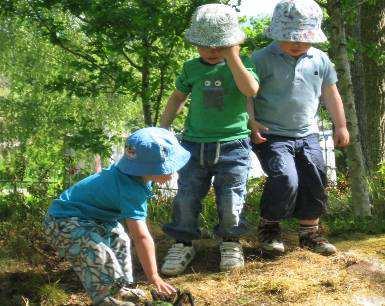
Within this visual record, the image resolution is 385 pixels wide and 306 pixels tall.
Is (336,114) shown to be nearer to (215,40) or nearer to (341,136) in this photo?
(341,136)

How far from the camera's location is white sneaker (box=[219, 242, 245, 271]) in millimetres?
3742

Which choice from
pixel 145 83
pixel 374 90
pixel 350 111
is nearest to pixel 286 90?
pixel 350 111

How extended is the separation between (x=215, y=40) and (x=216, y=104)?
45 cm

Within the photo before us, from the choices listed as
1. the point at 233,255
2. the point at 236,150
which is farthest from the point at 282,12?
the point at 233,255

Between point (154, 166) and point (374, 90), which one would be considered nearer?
point (154, 166)

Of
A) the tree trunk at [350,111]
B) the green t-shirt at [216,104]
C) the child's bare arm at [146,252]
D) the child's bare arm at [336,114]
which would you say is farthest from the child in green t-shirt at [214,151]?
the tree trunk at [350,111]

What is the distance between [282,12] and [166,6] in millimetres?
1291

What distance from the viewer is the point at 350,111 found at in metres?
4.78

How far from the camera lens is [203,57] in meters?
3.76

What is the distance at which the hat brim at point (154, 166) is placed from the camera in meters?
2.98

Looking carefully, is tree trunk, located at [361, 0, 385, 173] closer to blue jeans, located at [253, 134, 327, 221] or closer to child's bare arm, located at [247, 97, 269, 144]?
blue jeans, located at [253, 134, 327, 221]

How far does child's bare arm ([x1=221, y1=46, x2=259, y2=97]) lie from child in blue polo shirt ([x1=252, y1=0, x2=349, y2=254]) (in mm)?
359

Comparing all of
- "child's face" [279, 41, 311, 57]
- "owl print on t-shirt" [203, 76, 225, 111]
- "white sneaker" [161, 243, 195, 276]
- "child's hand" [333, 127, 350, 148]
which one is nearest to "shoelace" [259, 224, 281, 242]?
"white sneaker" [161, 243, 195, 276]

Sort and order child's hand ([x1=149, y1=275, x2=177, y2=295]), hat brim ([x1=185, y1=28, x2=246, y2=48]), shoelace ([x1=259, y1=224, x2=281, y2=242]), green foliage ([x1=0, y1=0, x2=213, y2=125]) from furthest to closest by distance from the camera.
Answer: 1. green foliage ([x1=0, y1=0, x2=213, y2=125])
2. shoelace ([x1=259, y1=224, x2=281, y2=242])
3. hat brim ([x1=185, y1=28, x2=246, y2=48])
4. child's hand ([x1=149, y1=275, x2=177, y2=295])
